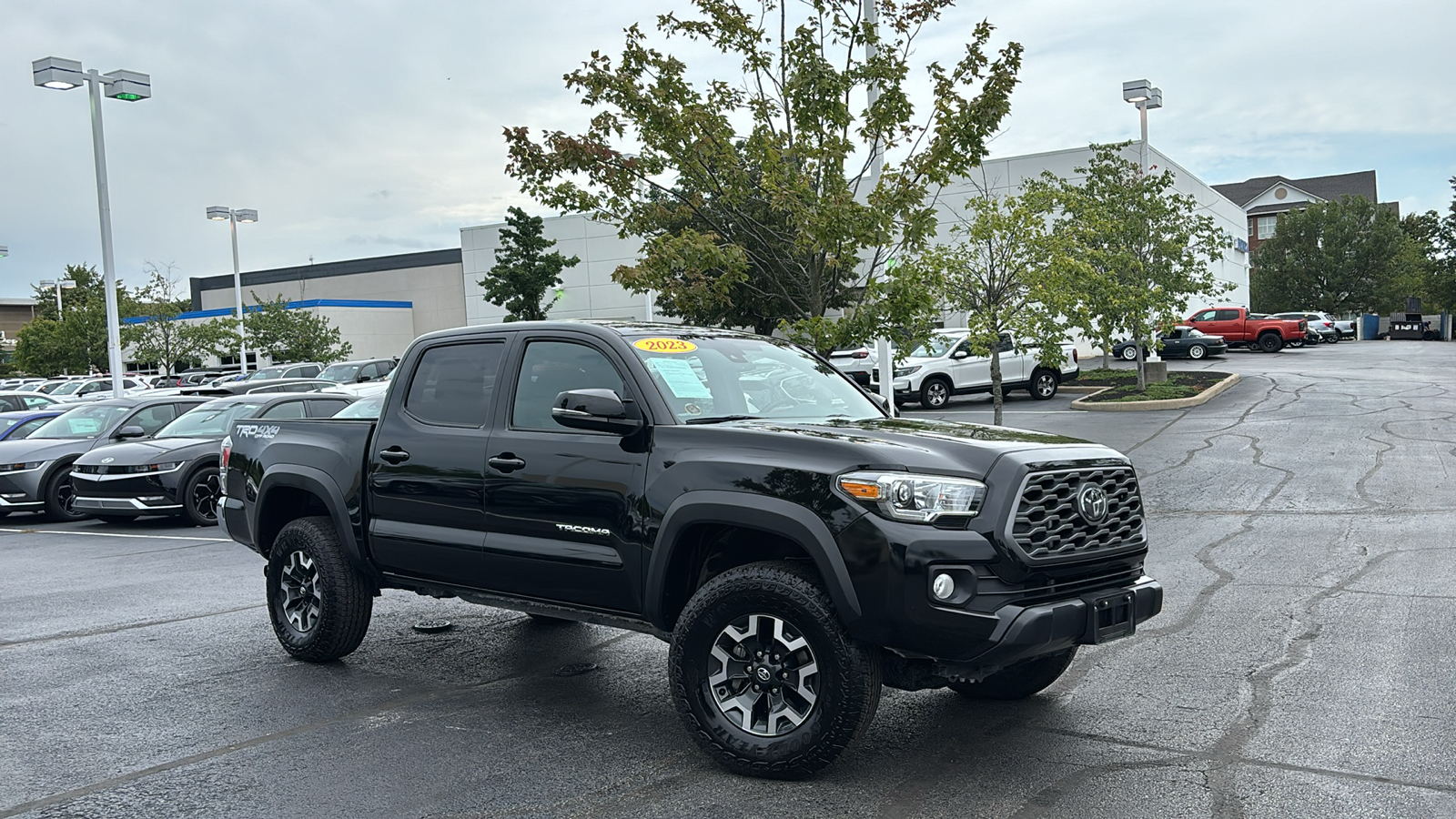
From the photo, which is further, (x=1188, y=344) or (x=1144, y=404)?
(x=1188, y=344)

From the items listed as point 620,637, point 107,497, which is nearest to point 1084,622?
point 620,637

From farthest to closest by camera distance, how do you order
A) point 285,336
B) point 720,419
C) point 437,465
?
point 285,336 < point 437,465 < point 720,419

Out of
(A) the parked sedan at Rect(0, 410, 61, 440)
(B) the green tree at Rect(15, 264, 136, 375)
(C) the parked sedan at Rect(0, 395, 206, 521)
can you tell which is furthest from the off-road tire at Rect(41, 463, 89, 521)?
(B) the green tree at Rect(15, 264, 136, 375)

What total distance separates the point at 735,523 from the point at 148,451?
489 inches

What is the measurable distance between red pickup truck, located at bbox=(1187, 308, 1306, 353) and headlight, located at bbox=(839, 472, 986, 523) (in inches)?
1706

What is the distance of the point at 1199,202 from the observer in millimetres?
47250

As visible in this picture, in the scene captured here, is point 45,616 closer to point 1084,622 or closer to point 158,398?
point 1084,622

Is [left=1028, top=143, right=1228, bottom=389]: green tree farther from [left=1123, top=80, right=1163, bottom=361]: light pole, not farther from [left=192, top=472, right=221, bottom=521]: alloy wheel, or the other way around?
[left=192, top=472, right=221, bottom=521]: alloy wheel

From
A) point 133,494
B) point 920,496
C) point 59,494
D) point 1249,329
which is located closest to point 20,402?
point 59,494

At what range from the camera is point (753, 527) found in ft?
14.9

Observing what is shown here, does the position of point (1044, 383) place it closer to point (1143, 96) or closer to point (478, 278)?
point (1143, 96)

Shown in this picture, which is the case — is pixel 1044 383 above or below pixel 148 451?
below

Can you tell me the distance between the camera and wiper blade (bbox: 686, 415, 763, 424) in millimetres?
5098

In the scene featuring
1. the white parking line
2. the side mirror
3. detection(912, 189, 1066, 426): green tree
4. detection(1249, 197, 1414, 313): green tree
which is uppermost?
detection(1249, 197, 1414, 313): green tree
